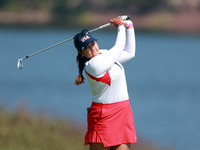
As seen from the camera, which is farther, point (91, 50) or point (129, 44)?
point (129, 44)

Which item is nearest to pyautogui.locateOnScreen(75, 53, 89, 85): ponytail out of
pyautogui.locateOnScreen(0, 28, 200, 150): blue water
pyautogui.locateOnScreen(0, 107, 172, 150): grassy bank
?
pyautogui.locateOnScreen(0, 107, 172, 150): grassy bank

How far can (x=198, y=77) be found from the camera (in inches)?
806

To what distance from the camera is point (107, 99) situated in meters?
3.48

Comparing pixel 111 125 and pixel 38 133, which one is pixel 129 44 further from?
pixel 38 133

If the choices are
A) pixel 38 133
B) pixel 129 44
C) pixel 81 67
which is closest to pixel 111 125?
pixel 81 67

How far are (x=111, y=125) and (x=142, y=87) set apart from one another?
49.4ft

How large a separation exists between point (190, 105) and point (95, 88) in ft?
40.6

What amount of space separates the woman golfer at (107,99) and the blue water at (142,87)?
5750 millimetres

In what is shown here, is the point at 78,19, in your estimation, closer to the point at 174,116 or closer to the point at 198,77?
the point at 198,77

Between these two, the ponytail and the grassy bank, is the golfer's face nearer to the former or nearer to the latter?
the ponytail

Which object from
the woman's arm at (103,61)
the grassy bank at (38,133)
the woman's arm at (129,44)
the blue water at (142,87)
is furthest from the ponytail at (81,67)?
the blue water at (142,87)

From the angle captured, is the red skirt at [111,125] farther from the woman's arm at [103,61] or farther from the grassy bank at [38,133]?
the grassy bank at [38,133]

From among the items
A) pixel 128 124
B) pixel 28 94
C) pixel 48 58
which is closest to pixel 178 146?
pixel 128 124

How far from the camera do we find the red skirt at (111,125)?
351 centimetres
